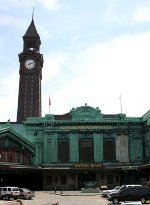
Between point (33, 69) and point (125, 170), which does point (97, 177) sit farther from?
point (33, 69)

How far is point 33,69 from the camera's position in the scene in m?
94.8

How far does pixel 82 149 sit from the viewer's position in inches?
2948

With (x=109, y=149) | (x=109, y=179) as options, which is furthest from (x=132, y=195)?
(x=109, y=149)

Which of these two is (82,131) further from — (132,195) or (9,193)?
(132,195)

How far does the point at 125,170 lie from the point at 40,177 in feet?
51.1

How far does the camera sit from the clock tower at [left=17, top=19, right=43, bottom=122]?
9015 centimetres

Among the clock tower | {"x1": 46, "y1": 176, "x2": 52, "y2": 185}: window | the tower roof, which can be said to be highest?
the tower roof

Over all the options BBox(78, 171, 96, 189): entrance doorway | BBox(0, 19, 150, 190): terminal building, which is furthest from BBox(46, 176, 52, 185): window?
BBox(78, 171, 96, 189): entrance doorway

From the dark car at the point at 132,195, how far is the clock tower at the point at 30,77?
5335cm

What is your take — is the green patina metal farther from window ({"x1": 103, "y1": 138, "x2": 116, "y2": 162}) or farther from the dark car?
the dark car

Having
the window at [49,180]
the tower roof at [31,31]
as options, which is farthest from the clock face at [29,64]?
the window at [49,180]

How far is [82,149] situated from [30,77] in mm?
26413

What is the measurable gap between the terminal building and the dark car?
33.4m

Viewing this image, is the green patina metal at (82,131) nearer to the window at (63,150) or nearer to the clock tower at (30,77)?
the window at (63,150)
